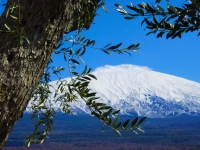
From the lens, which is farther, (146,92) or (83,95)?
(146,92)

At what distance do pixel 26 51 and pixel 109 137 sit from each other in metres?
83.5

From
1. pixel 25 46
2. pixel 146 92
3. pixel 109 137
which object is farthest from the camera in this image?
pixel 146 92

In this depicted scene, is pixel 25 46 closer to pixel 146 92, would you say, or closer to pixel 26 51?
pixel 26 51

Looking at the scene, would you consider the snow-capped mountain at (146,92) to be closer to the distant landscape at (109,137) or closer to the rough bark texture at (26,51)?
the distant landscape at (109,137)

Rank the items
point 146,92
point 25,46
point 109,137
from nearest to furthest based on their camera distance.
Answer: point 25,46
point 109,137
point 146,92

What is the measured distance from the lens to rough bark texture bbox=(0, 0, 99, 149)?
81 cm

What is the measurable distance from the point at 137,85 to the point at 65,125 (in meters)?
75.4

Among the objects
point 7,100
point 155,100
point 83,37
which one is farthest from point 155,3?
point 155,100

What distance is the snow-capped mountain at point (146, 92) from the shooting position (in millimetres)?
175250

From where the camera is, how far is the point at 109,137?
82938mm

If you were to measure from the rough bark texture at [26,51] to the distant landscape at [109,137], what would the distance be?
44137 mm

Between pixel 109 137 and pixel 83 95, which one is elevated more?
pixel 109 137

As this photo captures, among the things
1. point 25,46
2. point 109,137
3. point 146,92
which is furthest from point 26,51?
point 146,92

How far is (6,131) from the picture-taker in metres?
0.86
